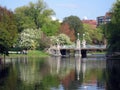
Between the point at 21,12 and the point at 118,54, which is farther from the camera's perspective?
the point at 21,12

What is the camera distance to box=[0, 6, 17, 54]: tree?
7119 centimetres

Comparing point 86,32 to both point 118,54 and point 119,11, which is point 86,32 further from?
point 119,11

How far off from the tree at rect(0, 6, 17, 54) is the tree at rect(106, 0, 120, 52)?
57.1ft

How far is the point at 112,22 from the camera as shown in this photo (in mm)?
77000

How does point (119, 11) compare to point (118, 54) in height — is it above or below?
above

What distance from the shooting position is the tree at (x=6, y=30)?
234 feet

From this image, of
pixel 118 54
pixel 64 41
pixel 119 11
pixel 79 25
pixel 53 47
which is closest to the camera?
pixel 119 11

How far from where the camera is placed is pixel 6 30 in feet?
238

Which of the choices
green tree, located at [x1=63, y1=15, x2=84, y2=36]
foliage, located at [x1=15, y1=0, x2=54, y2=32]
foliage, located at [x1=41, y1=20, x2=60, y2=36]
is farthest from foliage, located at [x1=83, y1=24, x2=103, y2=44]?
foliage, located at [x1=15, y1=0, x2=54, y2=32]

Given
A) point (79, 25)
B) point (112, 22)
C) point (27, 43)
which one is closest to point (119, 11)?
point (112, 22)

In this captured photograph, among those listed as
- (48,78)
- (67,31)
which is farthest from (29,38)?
(48,78)

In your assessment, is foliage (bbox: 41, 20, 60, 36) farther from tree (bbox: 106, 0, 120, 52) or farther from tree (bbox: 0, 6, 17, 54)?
tree (bbox: 0, 6, 17, 54)

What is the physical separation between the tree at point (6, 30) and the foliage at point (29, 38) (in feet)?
128

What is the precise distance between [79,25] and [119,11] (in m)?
79.4
